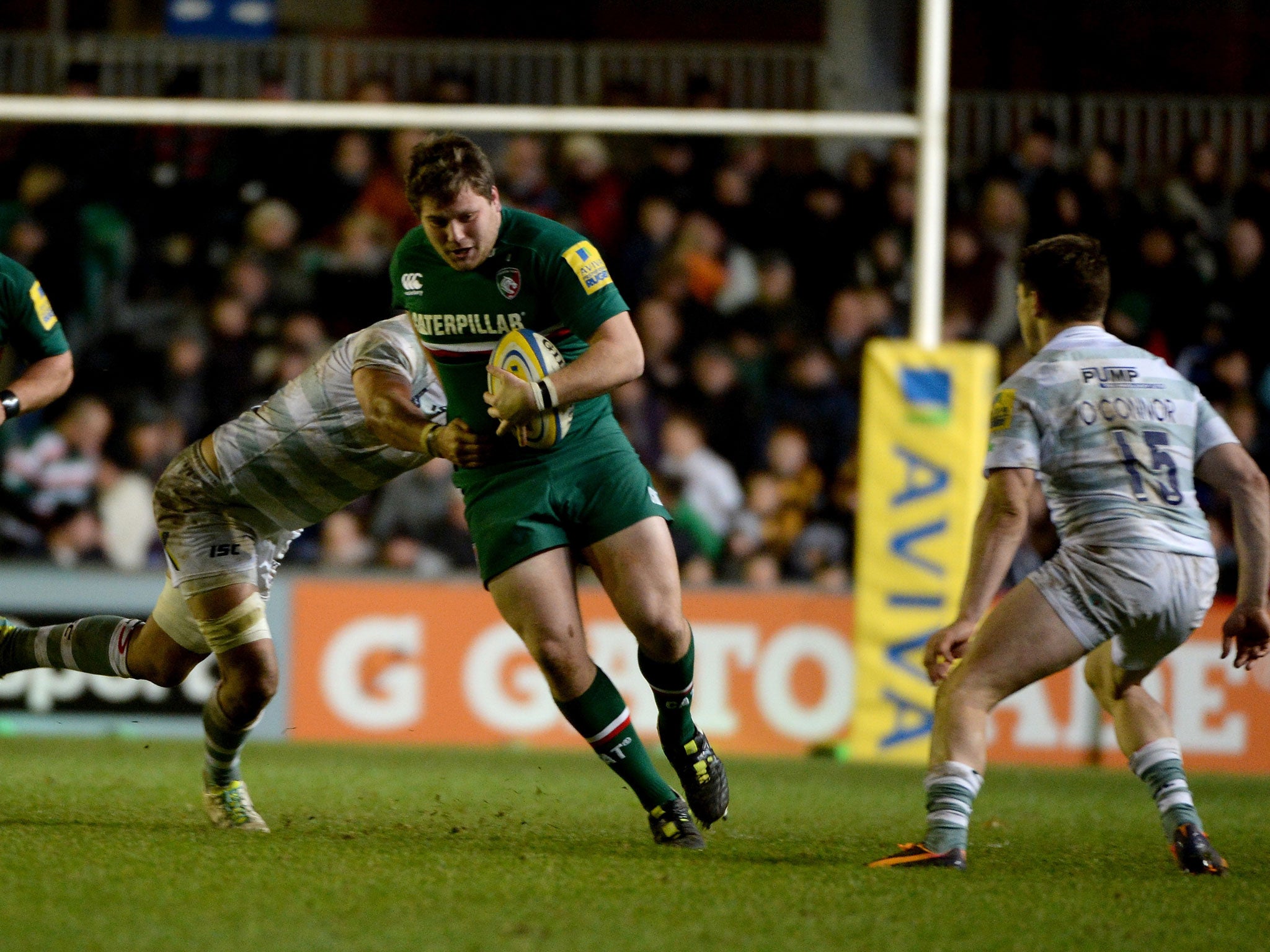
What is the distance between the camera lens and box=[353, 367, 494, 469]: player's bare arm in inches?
187

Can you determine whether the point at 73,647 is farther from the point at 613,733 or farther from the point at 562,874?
the point at 562,874

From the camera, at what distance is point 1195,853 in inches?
182

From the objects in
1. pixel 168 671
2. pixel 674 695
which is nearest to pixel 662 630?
pixel 674 695

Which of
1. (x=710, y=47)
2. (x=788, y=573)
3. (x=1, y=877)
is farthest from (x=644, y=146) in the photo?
(x=1, y=877)

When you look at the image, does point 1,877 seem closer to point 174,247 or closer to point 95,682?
point 95,682

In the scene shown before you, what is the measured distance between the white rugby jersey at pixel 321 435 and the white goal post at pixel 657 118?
10.8ft

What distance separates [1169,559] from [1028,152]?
738 cm

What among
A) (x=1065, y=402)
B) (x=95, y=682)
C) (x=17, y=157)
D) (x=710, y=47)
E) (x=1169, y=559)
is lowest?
(x=95, y=682)

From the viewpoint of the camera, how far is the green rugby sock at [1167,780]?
15.4ft

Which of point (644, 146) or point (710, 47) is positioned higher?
point (710, 47)

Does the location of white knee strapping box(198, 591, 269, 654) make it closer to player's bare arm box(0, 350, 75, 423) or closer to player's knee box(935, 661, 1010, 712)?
player's bare arm box(0, 350, 75, 423)

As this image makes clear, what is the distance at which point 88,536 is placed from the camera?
Answer: 10.0 metres

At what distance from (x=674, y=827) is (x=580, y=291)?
1.55 metres

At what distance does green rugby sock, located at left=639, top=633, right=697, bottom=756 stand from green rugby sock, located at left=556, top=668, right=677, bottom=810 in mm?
98
